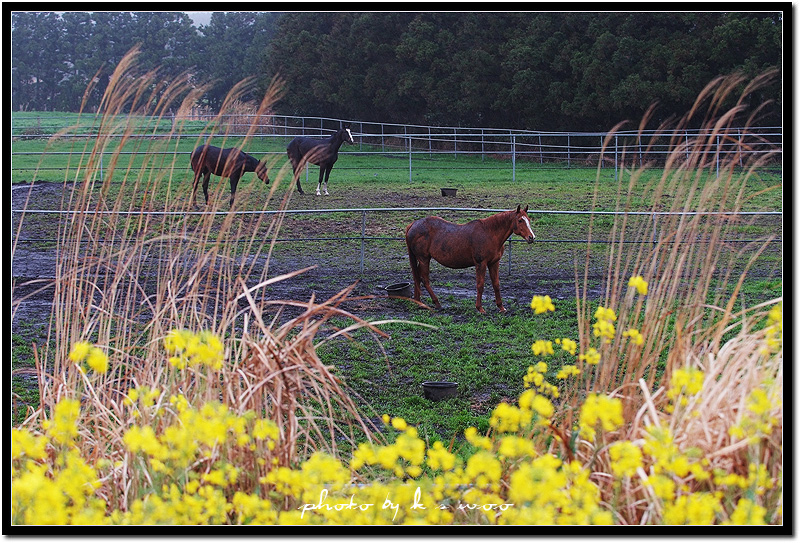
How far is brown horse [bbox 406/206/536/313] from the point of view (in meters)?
7.19

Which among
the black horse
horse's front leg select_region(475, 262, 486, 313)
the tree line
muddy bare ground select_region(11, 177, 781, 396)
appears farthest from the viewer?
the tree line

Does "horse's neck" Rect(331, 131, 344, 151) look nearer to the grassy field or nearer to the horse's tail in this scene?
the horse's tail

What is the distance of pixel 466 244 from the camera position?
24.0ft

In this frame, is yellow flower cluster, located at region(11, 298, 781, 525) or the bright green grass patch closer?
yellow flower cluster, located at region(11, 298, 781, 525)

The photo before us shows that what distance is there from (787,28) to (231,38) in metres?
43.3

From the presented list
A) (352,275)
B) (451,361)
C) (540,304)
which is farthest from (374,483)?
(352,275)

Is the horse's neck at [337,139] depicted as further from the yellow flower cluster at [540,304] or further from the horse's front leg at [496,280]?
the yellow flower cluster at [540,304]

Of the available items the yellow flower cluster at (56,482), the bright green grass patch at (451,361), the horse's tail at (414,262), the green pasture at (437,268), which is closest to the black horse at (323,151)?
the green pasture at (437,268)

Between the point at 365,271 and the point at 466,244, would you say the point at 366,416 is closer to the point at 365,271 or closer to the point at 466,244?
the point at 466,244

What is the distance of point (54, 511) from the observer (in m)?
2.09

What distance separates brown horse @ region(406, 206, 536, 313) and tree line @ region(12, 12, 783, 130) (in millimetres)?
10111

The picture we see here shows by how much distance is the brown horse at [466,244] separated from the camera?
7.19 metres

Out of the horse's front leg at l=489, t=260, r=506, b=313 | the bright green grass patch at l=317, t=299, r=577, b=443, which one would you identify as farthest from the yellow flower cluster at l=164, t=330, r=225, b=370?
the horse's front leg at l=489, t=260, r=506, b=313

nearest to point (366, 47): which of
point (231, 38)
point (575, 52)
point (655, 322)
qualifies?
point (575, 52)
